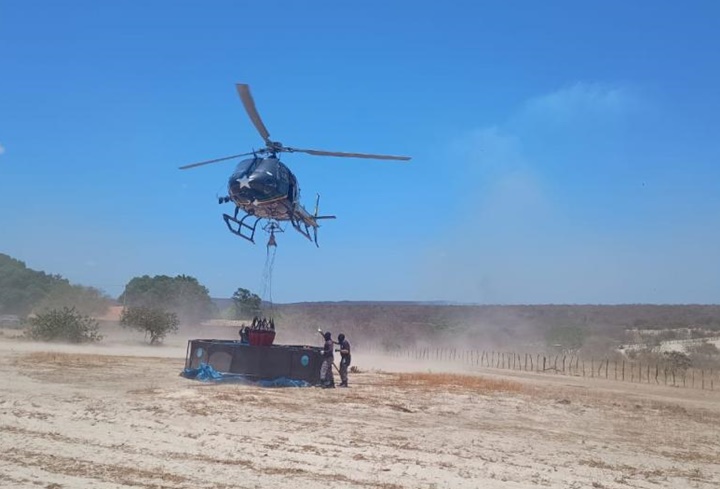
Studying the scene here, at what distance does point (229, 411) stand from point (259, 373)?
22.3 feet

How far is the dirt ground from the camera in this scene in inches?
360

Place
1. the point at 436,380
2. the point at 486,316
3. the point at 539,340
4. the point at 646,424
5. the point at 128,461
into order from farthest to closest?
the point at 486,316, the point at 539,340, the point at 436,380, the point at 646,424, the point at 128,461

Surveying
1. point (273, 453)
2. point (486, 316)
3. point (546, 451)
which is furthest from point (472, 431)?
point (486, 316)

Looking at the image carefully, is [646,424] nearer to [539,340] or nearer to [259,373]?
[259,373]

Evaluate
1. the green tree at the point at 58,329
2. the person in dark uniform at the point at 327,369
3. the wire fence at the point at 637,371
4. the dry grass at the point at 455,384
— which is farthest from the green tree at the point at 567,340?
the green tree at the point at 58,329

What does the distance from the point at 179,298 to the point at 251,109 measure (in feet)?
191

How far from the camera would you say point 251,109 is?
19469 mm

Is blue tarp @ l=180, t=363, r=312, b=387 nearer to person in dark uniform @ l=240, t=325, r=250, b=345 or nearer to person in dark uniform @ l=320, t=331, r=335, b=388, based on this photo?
person in dark uniform @ l=320, t=331, r=335, b=388

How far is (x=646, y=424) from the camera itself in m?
16.9

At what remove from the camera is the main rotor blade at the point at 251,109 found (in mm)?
18411

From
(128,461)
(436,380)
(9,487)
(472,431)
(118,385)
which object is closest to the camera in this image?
(9,487)

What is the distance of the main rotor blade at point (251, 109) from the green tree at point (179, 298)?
5333 centimetres

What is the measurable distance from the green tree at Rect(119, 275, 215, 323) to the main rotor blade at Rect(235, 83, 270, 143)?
53.3 metres

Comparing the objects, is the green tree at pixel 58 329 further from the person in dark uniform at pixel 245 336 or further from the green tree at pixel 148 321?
the person in dark uniform at pixel 245 336
